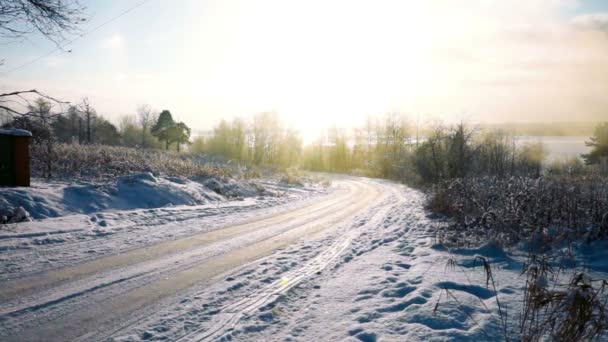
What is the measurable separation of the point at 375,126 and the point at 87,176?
62.6 m

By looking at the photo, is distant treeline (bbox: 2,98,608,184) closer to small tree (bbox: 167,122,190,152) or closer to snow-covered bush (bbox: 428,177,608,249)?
small tree (bbox: 167,122,190,152)

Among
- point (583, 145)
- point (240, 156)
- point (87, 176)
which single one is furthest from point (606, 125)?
point (240, 156)

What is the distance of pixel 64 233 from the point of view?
8.15 metres

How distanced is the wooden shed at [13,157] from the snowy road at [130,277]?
3893mm

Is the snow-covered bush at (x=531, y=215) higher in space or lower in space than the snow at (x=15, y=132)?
lower

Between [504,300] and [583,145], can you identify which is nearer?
[504,300]

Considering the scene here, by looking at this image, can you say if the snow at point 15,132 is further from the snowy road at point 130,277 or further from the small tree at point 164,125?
the small tree at point 164,125

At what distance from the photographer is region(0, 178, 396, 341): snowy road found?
411cm

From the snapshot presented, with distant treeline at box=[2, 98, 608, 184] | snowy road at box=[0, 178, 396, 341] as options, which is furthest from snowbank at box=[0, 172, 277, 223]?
distant treeline at box=[2, 98, 608, 184]

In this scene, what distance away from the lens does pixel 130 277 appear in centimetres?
567

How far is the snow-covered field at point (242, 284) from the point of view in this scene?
158 inches

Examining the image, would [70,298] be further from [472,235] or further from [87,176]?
[87,176]

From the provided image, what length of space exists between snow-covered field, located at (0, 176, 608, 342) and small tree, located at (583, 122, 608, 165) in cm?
4066

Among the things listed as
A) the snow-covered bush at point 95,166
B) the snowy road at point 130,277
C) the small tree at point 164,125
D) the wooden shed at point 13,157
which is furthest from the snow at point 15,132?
the small tree at point 164,125
